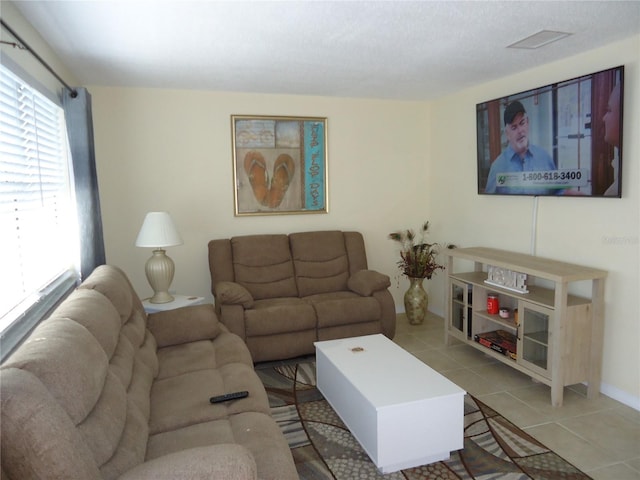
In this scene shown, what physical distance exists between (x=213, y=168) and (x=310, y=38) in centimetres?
198

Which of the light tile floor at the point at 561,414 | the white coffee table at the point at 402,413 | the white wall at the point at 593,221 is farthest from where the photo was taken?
the white wall at the point at 593,221

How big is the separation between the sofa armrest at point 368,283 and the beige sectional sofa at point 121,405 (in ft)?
5.00

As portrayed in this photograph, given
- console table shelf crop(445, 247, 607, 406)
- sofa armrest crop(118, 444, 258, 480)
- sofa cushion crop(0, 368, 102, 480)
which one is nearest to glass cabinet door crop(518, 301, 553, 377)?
console table shelf crop(445, 247, 607, 406)

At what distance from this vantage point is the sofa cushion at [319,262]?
174 inches

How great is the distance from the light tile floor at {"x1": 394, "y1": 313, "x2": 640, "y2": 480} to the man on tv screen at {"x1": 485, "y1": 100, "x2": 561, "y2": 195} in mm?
1400

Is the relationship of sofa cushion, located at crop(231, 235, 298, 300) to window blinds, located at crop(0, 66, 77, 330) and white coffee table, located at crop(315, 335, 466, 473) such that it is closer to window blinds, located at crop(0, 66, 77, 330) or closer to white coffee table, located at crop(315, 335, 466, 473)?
window blinds, located at crop(0, 66, 77, 330)

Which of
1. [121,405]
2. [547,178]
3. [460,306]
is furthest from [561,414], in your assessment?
[121,405]

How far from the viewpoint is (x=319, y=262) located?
14.8ft

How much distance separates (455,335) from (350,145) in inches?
84.6

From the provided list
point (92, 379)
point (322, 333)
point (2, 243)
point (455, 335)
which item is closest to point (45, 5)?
point (2, 243)

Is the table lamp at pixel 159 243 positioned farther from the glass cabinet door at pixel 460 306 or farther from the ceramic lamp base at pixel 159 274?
the glass cabinet door at pixel 460 306

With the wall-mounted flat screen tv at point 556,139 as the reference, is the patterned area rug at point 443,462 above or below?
below

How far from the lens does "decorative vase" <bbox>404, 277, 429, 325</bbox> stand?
15.6ft

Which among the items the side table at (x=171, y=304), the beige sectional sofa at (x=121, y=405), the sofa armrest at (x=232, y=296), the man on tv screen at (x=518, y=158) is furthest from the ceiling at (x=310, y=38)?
the side table at (x=171, y=304)
